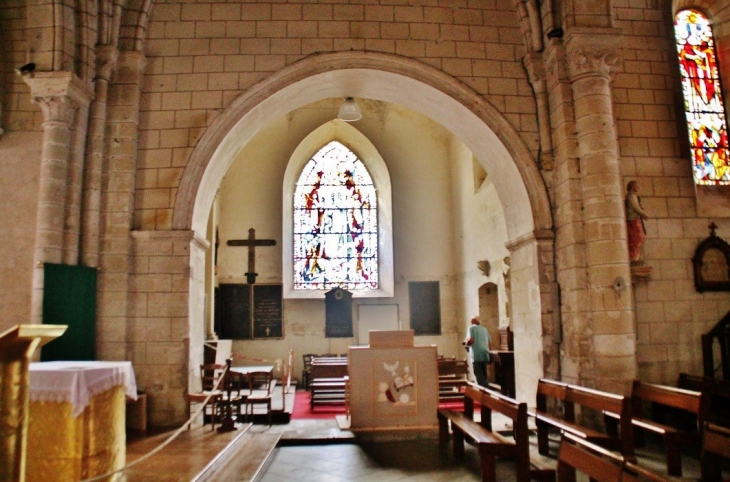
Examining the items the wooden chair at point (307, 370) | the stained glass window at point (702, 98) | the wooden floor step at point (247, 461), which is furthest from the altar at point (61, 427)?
the wooden chair at point (307, 370)

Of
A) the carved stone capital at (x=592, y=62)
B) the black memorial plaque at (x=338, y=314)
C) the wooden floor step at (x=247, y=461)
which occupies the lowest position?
the wooden floor step at (x=247, y=461)

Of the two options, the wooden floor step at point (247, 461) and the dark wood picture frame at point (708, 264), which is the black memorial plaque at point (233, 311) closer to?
the wooden floor step at point (247, 461)

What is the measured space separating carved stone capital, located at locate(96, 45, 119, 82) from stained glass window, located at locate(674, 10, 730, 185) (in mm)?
6785

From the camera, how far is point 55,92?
6.07 m

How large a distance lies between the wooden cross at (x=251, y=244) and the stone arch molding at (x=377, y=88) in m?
4.63

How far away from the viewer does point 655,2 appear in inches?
284

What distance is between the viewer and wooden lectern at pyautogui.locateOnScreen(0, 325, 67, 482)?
255 centimetres

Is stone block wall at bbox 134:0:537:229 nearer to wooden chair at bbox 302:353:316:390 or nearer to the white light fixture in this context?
the white light fixture

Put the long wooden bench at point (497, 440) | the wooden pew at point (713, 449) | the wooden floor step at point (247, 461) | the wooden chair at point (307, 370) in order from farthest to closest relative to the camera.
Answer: the wooden chair at point (307, 370)
the wooden floor step at point (247, 461)
the long wooden bench at point (497, 440)
the wooden pew at point (713, 449)

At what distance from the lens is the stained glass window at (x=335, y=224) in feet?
41.5

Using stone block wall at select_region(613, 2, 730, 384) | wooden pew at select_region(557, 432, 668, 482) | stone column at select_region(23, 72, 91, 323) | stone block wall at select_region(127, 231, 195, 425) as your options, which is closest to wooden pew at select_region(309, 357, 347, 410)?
stone block wall at select_region(127, 231, 195, 425)


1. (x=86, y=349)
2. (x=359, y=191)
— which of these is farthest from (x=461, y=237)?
(x=86, y=349)

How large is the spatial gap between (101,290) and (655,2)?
7.44 m

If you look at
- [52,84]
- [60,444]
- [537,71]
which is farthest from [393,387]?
[52,84]
